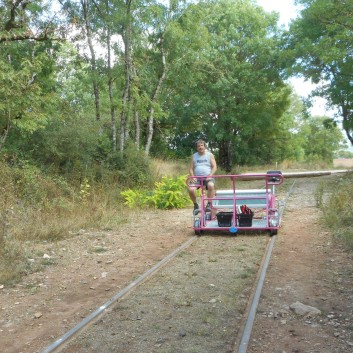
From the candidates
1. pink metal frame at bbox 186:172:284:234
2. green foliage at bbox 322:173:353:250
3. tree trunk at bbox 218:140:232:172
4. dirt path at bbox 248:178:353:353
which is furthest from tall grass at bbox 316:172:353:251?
tree trunk at bbox 218:140:232:172

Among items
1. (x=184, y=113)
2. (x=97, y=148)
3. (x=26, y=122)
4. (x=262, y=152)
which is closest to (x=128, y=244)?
(x=26, y=122)

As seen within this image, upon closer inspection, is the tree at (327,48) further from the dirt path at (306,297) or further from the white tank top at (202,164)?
the dirt path at (306,297)

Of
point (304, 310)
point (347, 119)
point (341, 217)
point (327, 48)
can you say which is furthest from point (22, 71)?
point (347, 119)

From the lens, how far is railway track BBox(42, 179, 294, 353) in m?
4.18

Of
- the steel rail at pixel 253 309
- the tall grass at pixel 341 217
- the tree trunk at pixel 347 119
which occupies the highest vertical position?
the tree trunk at pixel 347 119

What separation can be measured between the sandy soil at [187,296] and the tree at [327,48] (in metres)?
10.5

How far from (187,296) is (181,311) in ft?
1.69

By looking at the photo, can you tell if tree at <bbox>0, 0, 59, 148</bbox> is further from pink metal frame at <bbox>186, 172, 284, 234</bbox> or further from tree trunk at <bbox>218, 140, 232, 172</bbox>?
tree trunk at <bbox>218, 140, 232, 172</bbox>

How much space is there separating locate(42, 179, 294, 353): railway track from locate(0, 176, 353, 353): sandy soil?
0.04 feet

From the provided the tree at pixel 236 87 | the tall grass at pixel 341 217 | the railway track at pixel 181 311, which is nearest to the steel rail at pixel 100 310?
the railway track at pixel 181 311

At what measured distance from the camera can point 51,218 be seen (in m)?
10.6

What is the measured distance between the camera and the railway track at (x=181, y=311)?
4184mm

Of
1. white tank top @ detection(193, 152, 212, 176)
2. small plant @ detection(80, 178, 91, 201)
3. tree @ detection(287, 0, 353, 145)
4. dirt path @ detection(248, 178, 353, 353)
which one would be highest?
tree @ detection(287, 0, 353, 145)

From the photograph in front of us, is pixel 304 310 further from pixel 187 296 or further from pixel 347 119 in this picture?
pixel 347 119
